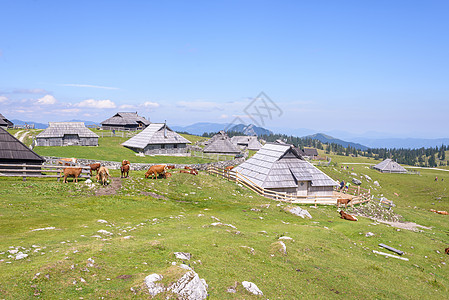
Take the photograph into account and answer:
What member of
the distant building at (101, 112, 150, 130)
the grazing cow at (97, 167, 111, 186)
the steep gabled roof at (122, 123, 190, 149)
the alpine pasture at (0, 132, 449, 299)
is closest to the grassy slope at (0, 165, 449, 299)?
the alpine pasture at (0, 132, 449, 299)

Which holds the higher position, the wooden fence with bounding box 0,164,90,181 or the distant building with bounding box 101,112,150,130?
the distant building with bounding box 101,112,150,130

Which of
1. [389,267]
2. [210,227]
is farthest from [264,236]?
[389,267]

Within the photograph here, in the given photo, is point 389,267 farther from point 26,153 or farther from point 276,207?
point 26,153

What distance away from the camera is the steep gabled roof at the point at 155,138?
64944 mm

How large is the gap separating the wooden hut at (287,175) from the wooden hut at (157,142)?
29774 millimetres

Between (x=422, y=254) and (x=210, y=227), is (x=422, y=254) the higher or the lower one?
the lower one

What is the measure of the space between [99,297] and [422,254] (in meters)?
22.4

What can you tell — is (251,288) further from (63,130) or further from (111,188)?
(63,130)

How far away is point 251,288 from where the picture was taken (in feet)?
33.4

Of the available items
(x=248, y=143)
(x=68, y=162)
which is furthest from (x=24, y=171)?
(x=248, y=143)

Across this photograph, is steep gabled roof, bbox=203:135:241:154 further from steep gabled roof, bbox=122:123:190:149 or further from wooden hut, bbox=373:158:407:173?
wooden hut, bbox=373:158:407:173

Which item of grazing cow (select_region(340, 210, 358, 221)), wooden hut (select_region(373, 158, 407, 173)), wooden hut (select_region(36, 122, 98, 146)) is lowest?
wooden hut (select_region(373, 158, 407, 173))

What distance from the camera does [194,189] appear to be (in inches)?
1257

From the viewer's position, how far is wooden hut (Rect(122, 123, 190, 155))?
64.9 meters
